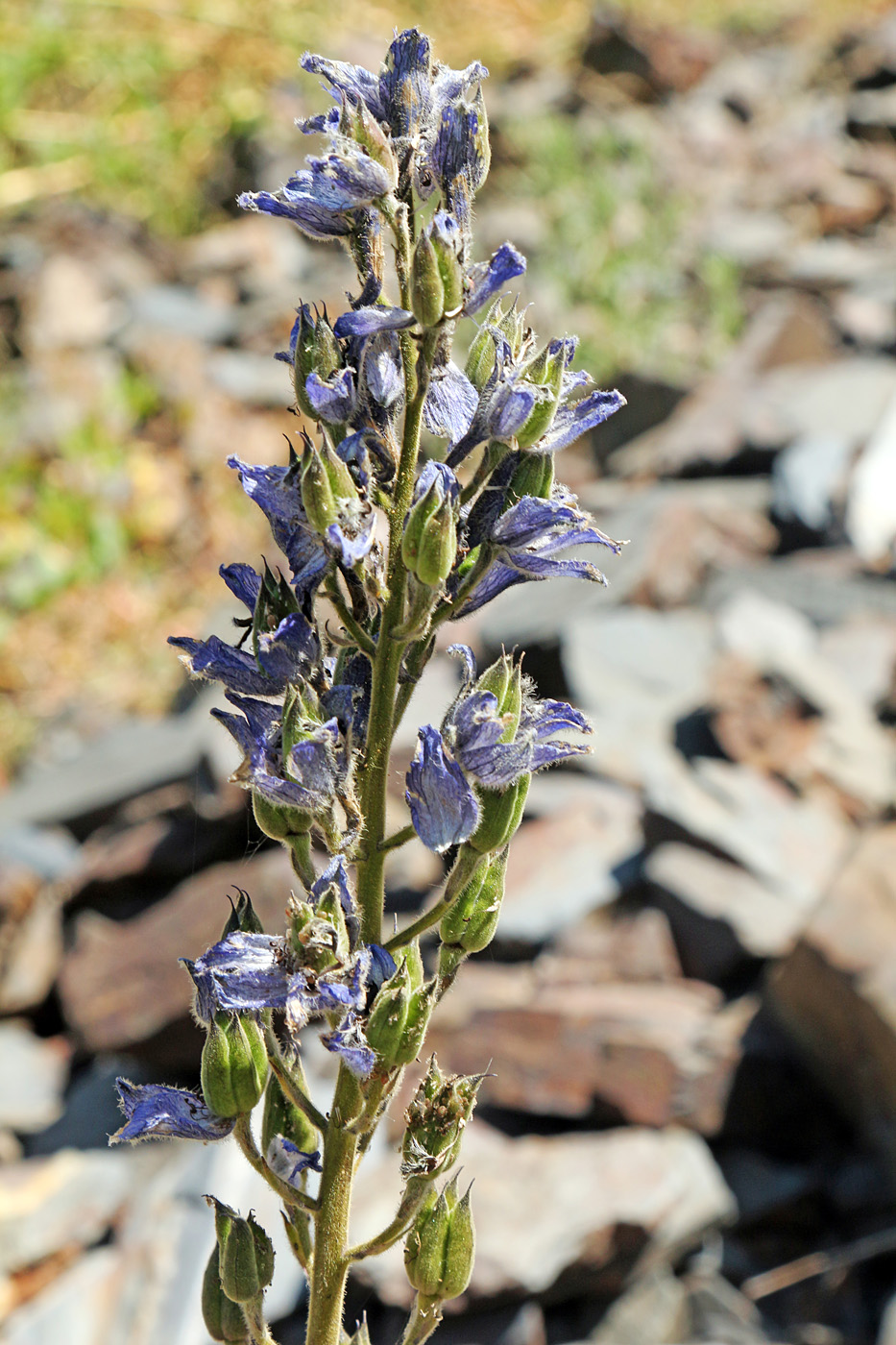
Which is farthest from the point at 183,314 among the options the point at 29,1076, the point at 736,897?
the point at 736,897

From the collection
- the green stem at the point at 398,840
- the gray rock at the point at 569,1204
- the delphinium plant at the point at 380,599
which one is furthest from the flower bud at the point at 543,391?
the gray rock at the point at 569,1204

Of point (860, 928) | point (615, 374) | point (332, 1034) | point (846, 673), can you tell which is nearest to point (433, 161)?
point (332, 1034)

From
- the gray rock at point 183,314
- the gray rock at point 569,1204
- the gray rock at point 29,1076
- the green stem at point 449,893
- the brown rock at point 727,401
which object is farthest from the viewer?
the gray rock at point 183,314

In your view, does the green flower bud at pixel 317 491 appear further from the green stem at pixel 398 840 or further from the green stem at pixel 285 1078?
the green stem at pixel 285 1078

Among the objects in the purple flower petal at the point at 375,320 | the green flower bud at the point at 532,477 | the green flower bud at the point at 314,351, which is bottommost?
the green flower bud at the point at 532,477

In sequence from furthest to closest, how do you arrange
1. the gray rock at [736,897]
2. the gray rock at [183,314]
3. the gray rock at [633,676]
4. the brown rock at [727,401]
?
the gray rock at [183,314] < the brown rock at [727,401] < the gray rock at [633,676] < the gray rock at [736,897]

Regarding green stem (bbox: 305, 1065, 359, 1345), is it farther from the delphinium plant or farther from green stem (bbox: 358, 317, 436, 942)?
green stem (bbox: 358, 317, 436, 942)

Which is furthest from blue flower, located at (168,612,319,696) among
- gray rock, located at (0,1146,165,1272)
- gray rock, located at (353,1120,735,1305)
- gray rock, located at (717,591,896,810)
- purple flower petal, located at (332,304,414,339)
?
gray rock, located at (717,591,896,810)

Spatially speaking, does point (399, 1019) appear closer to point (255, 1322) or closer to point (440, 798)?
point (440, 798)
